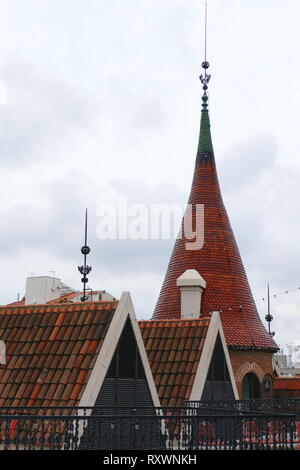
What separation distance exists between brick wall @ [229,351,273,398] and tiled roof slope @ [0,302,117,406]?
1543cm

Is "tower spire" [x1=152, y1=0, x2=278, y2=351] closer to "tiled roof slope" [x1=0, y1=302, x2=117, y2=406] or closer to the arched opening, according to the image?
the arched opening

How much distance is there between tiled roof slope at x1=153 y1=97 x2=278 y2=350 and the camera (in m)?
31.1

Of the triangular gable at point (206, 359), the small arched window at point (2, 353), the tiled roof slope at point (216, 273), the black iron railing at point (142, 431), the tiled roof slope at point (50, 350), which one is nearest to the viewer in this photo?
the black iron railing at point (142, 431)

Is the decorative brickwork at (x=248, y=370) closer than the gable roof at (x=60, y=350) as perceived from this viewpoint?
No

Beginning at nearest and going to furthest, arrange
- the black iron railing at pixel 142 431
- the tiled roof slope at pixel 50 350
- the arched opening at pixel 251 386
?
the black iron railing at pixel 142 431 → the tiled roof slope at pixel 50 350 → the arched opening at pixel 251 386

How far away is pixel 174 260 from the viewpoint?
33.1 metres

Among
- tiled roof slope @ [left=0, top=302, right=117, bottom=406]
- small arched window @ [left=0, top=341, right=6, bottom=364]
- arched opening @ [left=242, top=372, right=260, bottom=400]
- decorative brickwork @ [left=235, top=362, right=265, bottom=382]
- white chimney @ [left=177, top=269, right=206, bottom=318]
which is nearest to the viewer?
tiled roof slope @ [left=0, top=302, right=117, bottom=406]

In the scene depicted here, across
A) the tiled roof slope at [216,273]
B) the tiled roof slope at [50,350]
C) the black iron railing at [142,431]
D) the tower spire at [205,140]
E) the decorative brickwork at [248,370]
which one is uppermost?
the tower spire at [205,140]

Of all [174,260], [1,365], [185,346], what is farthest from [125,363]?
[174,260]

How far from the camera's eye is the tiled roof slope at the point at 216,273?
3114 cm

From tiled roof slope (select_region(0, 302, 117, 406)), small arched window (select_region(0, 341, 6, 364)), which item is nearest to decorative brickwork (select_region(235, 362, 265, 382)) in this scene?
tiled roof slope (select_region(0, 302, 117, 406))

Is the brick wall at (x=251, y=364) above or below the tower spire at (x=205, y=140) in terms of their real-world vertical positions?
below

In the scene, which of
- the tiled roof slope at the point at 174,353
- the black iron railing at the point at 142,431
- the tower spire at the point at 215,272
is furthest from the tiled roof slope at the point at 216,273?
the black iron railing at the point at 142,431

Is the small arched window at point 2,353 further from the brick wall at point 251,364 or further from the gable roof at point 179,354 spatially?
the brick wall at point 251,364
